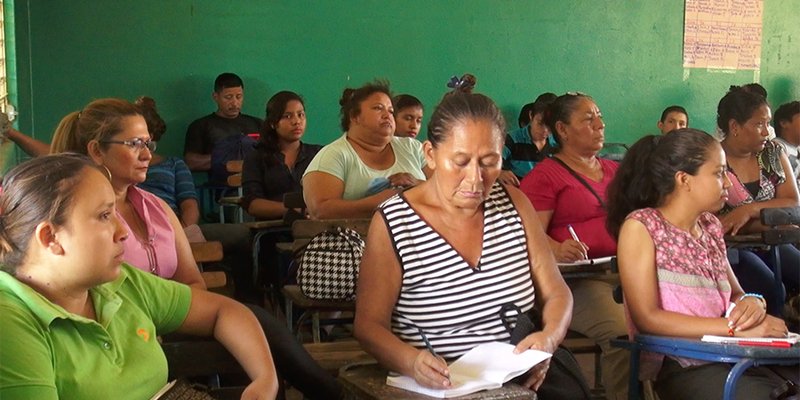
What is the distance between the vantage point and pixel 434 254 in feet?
8.05

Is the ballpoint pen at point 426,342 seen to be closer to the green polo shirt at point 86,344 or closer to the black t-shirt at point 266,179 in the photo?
the green polo shirt at point 86,344

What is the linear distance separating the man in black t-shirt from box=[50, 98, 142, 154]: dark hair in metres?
3.74

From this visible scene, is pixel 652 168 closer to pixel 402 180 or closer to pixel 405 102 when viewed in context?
pixel 402 180

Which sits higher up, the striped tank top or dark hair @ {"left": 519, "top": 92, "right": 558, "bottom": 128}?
dark hair @ {"left": 519, "top": 92, "right": 558, "bottom": 128}

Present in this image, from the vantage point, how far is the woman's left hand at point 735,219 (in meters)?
4.15

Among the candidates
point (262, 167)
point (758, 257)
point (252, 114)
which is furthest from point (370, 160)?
point (252, 114)

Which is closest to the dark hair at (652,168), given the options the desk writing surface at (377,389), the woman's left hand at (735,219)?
the desk writing surface at (377,389)

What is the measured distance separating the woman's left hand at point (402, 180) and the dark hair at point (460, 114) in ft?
5.02

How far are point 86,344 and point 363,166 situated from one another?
246 cm

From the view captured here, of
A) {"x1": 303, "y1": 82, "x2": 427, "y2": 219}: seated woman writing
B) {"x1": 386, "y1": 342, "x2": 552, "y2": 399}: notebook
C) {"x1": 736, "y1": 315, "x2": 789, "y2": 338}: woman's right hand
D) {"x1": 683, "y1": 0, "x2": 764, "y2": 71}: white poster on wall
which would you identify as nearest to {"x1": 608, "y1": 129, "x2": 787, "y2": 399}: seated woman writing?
{"x1": 736, "y1": 315, "x2": 789, "y2": 338}: woman's right hand

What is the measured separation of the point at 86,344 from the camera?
1.79 m

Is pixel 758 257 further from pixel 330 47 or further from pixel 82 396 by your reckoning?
pixel 330 47

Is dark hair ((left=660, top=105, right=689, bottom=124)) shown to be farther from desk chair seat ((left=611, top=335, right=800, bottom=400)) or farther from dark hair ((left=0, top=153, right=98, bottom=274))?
dark hair ((left=0, top=153, right=98, bottom=274))

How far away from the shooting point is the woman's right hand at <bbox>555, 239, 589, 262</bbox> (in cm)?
350
